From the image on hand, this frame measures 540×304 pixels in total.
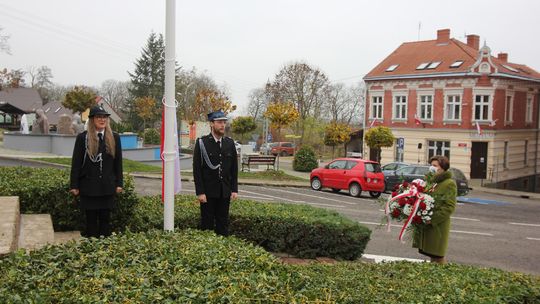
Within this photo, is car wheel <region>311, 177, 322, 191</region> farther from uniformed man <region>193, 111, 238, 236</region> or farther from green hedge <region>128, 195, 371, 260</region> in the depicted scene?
uniformed man <region>193, 111, 238, 236</region>

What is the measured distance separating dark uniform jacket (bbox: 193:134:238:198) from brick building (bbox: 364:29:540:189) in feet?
99.0

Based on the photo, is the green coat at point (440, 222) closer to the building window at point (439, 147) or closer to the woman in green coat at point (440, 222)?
the woman in green coat at point (440, 222)

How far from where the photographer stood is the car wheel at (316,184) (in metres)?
24.7

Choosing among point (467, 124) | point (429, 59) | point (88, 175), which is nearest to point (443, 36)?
point (429, 59)

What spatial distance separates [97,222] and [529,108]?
142 ft

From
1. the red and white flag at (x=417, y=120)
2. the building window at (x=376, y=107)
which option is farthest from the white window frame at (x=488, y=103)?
the building window at (x=376, y=107)

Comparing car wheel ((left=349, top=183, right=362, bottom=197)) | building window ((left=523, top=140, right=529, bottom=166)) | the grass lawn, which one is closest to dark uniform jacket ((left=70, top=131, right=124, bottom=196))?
car wheel ((left=349, top=183, right=362, bottom=197))

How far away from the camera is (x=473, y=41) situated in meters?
42.9

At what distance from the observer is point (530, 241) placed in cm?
1334

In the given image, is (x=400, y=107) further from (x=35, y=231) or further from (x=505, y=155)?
(x=35, y=231)

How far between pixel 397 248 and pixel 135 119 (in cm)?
5846

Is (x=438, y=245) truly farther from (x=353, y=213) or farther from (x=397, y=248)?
(x=353, y=213)

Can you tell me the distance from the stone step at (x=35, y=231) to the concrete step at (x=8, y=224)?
0.14m

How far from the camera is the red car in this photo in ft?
74.1
